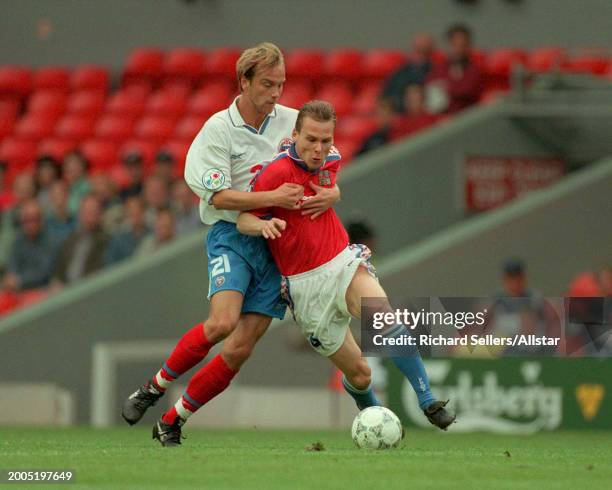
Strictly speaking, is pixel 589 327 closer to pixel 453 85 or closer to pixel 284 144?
pixel 284 144

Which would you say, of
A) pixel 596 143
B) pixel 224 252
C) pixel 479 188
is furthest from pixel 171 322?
pixel 224 252

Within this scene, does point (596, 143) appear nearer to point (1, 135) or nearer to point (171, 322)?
point (171, 322)

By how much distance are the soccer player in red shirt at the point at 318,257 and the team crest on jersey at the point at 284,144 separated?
0.37ft

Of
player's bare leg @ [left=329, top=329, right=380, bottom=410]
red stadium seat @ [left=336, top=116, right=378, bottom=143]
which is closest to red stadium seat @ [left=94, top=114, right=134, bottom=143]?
red stadium seat @ [left=336, top=116, right=378, bottom=143]

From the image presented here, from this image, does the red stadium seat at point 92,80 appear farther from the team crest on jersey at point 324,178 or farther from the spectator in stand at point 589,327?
the team crest on jersey at point 324,178

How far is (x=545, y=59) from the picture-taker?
17.9 metres

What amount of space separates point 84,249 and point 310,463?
850 centimetres

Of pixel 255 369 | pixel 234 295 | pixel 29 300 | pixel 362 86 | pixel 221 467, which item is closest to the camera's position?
pixel 221 467

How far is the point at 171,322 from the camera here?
48.0 feet

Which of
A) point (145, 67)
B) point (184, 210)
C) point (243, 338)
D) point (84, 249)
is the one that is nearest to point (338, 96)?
point (145, 67)

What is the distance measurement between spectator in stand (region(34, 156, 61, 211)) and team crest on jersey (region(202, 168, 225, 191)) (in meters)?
8.69

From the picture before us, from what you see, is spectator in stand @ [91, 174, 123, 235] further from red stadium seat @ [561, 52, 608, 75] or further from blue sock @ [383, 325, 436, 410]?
blue sock @ [383, 325, 436, 410]

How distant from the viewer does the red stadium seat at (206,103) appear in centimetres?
1956

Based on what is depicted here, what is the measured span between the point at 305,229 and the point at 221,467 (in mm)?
1632
